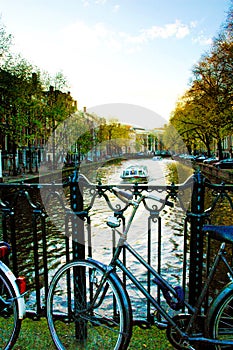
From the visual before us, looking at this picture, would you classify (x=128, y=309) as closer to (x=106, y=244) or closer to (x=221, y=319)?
(x=221, y=319)

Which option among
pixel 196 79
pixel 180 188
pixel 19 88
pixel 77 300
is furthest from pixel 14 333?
pixel 196 79

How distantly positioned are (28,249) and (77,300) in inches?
368

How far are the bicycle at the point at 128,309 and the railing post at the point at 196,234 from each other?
23cm

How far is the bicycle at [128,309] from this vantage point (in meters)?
2.46

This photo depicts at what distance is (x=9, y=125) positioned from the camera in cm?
3756

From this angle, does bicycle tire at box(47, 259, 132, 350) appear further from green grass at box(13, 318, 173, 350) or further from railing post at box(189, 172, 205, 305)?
railing post at box(189, 172, 205, 305)

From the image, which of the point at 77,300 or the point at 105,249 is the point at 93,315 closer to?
the point at 77,300

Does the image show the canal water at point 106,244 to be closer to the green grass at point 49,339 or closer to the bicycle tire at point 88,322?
the green grass at point 49,339

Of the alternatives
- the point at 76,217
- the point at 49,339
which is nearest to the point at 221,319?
the point at 76,217

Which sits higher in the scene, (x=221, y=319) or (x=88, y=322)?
(x=221, y=319)

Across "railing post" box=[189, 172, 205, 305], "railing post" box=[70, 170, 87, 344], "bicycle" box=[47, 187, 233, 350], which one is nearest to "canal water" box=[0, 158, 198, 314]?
"railing post" box=[189, 172, 205, 305]

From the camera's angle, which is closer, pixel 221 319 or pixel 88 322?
pixel 221 319

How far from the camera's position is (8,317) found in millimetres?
3096

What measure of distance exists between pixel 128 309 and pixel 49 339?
105 cm
